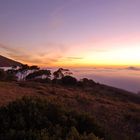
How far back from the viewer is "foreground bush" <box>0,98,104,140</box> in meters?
6.25

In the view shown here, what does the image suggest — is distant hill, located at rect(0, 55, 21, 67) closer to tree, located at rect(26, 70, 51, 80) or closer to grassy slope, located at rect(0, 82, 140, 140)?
tree, located at rect(26, 70, 51, 80)

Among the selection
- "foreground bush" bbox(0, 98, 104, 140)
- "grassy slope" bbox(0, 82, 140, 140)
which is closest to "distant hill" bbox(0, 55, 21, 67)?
"grassy slope" bbox(0, 82, 140, 140)

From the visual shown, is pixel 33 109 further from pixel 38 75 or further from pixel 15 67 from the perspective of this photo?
pixel 15 67

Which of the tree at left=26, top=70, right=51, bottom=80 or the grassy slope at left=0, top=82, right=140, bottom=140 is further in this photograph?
the tree at left=26, top=70, right=51, bottom=80

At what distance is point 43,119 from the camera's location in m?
6.79

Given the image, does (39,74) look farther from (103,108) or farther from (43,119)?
(43,119)

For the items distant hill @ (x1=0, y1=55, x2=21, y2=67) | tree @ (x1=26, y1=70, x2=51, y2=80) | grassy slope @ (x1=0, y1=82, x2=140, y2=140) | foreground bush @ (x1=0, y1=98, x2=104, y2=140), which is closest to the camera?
foreground bush @ (x1=0, y1=98, x2=104, y2=140)

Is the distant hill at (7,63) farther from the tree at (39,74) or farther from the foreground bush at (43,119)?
the foreground bush at (43,119)

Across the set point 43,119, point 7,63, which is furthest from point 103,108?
point 7,63

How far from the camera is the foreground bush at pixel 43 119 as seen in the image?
6.25m

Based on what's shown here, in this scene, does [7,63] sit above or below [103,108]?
above

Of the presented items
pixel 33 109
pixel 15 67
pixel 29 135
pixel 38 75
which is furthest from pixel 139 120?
pixel 15 67

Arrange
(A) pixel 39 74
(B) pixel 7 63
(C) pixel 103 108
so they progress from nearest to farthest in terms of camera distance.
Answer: (C) pixel 103 108
(A) pixel 39 74
(B) pixel 7 63

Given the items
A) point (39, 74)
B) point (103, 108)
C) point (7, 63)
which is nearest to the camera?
point (103, 108)
